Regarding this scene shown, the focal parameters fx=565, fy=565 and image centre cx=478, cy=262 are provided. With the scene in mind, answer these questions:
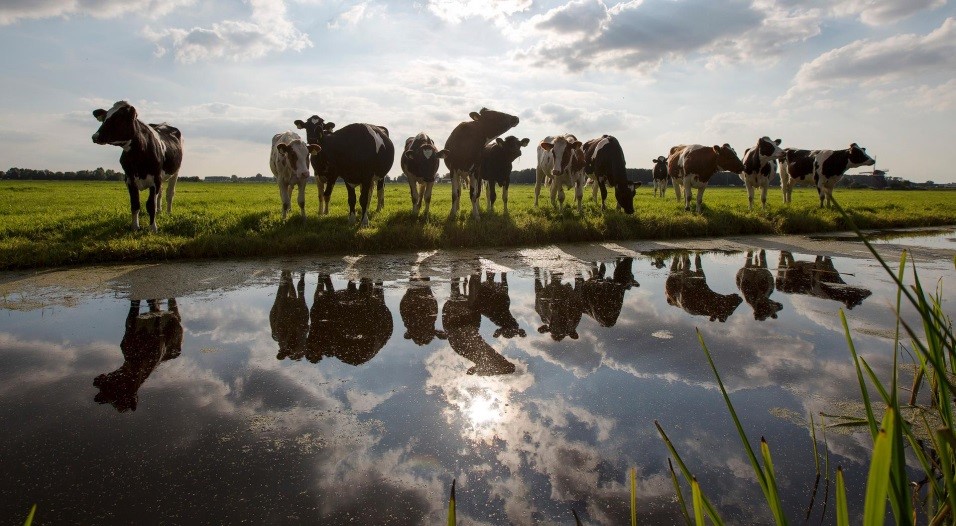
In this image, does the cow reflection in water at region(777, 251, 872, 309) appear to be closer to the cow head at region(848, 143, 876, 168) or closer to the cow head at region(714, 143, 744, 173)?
the cow head at region(714, 143, 744, 173)

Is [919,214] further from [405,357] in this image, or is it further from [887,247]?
[405,357]

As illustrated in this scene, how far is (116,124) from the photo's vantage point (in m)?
9.21

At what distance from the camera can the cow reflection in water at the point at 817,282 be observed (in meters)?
6.15

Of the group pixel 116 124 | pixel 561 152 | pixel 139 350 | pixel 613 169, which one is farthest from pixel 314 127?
pixel 139 350

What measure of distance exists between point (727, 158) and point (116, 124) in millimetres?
14670

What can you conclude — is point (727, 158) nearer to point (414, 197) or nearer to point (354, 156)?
point (414, 197)

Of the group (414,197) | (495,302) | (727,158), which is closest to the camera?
(495,302)

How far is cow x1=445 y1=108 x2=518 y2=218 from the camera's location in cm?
1291

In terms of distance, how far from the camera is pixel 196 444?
9.49ft

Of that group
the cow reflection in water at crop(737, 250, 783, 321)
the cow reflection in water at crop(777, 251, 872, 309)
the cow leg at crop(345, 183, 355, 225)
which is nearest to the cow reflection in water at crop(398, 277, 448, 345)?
the cow reflection in water at crop(737, 250, 783, 321)

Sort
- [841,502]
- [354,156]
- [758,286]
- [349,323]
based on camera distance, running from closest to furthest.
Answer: [841,502] < [349,323] < [758,286] < [354,156]

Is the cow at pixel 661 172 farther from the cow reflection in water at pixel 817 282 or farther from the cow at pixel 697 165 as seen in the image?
the cow reflection in water at pixel 817 282

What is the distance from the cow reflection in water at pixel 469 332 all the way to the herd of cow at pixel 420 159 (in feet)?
18.1

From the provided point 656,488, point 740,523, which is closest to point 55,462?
point 656,488
